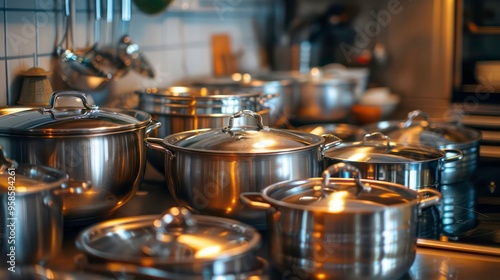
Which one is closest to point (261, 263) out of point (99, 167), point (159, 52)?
point (99, 167)

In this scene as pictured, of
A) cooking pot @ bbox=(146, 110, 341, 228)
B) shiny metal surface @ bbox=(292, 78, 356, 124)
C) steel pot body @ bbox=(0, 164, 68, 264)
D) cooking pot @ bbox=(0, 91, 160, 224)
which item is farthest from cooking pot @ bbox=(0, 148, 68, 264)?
shiny metal surface @ bbox=(292, 78, 356, 124)

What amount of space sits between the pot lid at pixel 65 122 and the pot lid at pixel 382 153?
39cm

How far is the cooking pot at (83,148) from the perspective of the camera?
41.0 inches

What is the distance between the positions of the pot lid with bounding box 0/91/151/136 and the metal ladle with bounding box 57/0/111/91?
15.4 inches

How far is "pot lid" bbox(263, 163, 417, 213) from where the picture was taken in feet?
3.05

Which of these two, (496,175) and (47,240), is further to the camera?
(496,175)

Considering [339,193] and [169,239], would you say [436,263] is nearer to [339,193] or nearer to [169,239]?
[339,193]

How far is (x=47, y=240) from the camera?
91 centimetres

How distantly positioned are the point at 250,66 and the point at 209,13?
357 millimetres

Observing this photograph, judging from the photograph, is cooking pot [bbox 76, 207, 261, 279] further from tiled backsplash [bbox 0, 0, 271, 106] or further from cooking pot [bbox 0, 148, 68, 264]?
tiled backsplash [bbox 0, 0, 271, 106]

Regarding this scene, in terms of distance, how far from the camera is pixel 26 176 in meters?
0.94

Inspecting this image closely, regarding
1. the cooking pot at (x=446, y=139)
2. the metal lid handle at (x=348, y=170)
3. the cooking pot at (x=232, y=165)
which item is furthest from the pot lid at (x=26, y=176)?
the cooking pot at (x=446, y=139)

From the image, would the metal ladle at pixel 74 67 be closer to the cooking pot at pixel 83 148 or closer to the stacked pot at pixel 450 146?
the cooking pot at pixel 83 148

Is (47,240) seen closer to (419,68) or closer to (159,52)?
(159,52)
